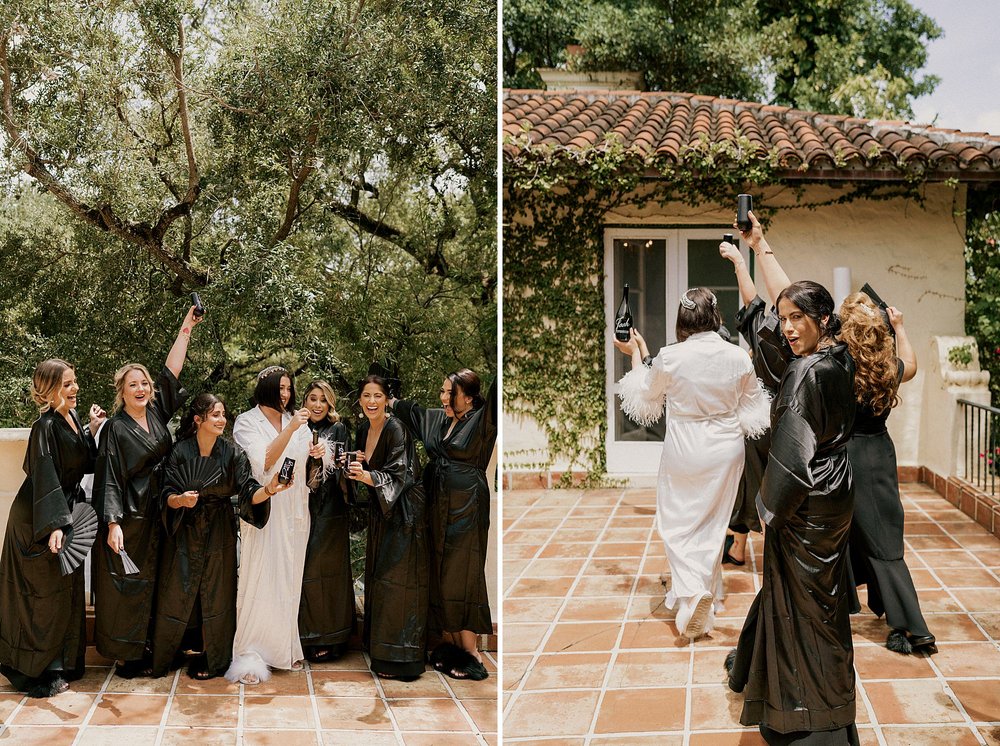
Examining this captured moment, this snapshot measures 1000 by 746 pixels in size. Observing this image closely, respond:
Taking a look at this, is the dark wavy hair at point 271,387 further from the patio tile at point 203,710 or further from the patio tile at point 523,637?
the patio tile at point 523,637

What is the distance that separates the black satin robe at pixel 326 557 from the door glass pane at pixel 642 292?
3.91 m

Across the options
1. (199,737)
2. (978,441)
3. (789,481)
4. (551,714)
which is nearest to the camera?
(789,481)

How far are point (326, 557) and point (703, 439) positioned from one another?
1.99m

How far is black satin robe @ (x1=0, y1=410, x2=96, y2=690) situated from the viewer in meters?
3.96

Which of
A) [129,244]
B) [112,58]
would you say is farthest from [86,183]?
[112,58]

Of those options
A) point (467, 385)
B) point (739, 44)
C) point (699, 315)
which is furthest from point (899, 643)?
point (739, 44)

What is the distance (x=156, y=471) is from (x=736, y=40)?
12867 mm

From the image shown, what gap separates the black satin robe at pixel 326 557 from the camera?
14.0 ft

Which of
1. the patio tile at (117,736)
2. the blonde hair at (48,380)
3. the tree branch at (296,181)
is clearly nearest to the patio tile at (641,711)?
the patio tile at (117,736)

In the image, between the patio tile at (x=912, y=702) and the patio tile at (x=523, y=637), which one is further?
the patio tile at (x=523, y=637)

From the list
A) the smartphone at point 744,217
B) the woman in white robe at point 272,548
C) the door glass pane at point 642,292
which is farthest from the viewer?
the door glass pane at point 642,292

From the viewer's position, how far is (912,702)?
3373 millimetres

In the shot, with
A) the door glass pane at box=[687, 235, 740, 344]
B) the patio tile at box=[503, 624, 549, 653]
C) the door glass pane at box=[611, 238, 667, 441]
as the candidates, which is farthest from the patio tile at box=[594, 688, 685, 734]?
the door glass pane at box=[687, 235, 740, 344]

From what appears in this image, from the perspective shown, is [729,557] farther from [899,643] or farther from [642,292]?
[642,292]
